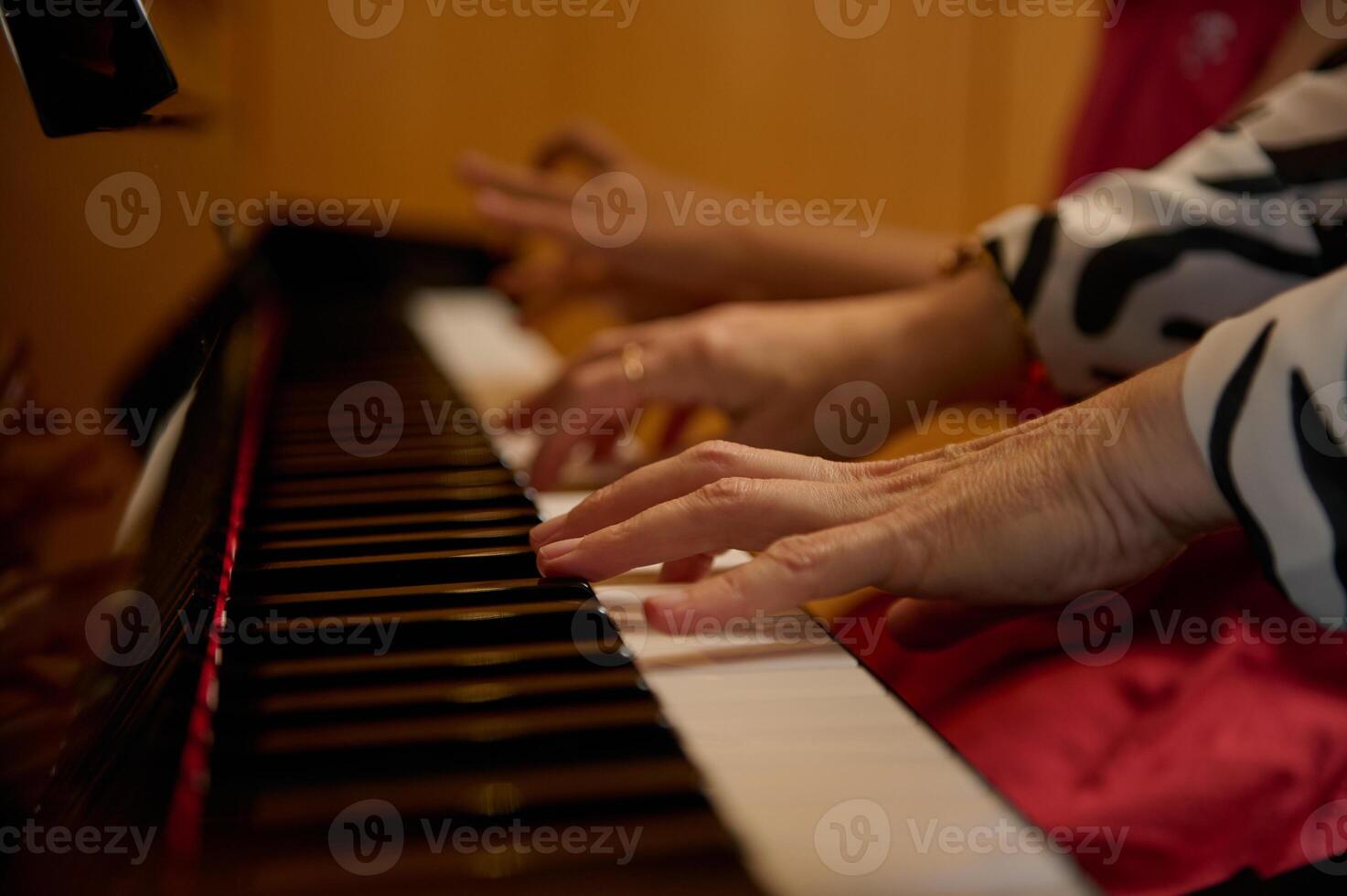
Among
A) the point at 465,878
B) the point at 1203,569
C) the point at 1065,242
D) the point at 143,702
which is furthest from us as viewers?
the point at 1065,242

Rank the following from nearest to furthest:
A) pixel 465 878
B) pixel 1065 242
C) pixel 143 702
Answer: pixel 465 878, pixel 143 702, pixel 1065 242

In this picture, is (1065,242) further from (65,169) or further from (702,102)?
(702,102)

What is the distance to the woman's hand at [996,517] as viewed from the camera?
1.41 feet

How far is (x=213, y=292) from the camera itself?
78 cm

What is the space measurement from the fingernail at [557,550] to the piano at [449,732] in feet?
0.04

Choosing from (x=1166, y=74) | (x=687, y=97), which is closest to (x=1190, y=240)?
(x=1166, y=74)

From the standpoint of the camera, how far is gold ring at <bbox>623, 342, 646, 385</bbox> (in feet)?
2.53

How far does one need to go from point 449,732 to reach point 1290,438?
0.32 m

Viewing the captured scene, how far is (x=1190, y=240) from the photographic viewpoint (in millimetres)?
687

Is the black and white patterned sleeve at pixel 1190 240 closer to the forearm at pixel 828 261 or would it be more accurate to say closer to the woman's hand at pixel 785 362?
the woman's hand at pixel 785 362

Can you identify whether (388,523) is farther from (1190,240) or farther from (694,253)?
(694,253)

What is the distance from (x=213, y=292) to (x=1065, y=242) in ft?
1.87

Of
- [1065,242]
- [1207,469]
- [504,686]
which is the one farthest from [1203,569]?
[504,686]

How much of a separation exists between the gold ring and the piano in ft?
0.67
